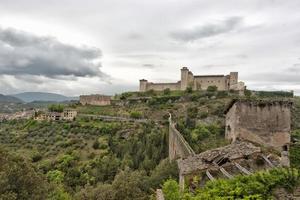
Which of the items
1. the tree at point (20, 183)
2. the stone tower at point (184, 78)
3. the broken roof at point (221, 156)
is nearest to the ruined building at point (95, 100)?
the stone tower at point (184, 78)

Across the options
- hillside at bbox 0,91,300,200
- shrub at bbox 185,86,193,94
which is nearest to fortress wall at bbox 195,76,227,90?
shrub at bbox 185,86,193,94

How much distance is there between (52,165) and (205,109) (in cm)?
3947

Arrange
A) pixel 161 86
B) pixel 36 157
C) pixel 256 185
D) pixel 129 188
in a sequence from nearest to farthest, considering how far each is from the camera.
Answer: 1. pixel 256 185
2. pixel 129 188
3. pixel 36 157
4. pixel 161 86

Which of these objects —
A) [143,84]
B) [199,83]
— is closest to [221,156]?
[199,83]

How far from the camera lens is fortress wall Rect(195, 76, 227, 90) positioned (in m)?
109

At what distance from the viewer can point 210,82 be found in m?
111

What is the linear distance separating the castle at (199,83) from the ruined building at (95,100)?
523 inches

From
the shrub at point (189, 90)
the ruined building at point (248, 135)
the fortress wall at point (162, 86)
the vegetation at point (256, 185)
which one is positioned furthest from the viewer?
the fortress wall at point (162, 86)

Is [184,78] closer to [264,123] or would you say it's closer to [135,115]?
[135,115]

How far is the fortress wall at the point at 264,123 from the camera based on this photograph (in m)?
13.1

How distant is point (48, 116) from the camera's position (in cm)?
Result: 10150

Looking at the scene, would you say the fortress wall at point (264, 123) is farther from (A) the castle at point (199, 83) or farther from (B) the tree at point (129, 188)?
(A) the castle at point (199, 83)

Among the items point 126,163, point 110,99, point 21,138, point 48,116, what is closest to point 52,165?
point 126,163

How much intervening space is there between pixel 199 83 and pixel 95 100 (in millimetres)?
34603
